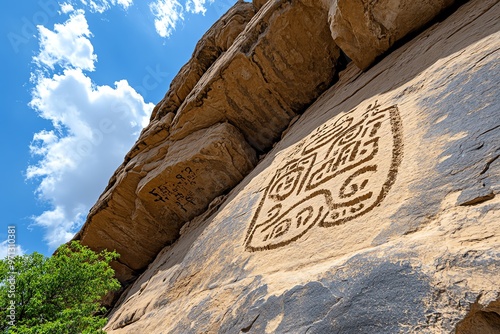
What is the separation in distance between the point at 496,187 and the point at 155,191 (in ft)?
26.4

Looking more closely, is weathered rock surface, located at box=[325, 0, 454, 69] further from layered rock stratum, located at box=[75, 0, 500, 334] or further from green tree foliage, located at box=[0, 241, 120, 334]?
green tree foliage, located at box=[0, 241, 120, 334]

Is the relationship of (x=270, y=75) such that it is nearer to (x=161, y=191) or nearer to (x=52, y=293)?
(x=161, y=191)

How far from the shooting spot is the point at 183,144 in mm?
8742

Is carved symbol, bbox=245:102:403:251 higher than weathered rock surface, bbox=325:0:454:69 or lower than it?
lower

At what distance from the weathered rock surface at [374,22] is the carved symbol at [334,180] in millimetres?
1590

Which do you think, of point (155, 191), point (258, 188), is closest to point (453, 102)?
point (258, 188)

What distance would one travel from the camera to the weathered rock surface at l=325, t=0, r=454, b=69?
197 inches

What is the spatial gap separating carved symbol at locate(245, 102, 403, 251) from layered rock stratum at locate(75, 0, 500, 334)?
2cm

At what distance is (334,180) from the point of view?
12.1ft

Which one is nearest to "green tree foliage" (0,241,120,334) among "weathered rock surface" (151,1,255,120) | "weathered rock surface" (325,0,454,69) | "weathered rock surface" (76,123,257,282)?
"weathered rock surface" (76,123,257,282)

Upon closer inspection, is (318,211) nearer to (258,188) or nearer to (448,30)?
(258,188)

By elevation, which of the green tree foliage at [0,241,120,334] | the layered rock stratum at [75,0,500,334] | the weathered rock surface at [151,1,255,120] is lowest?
the layered rock stratum at [75,0,500,334]

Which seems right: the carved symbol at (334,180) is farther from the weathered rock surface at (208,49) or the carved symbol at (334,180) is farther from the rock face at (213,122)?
the weathered rock surface at (208,49)

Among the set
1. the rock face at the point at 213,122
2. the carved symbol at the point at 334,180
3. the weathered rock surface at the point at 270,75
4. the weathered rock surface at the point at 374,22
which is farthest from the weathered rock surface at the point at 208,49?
the carved symbol at the point at 334,180
